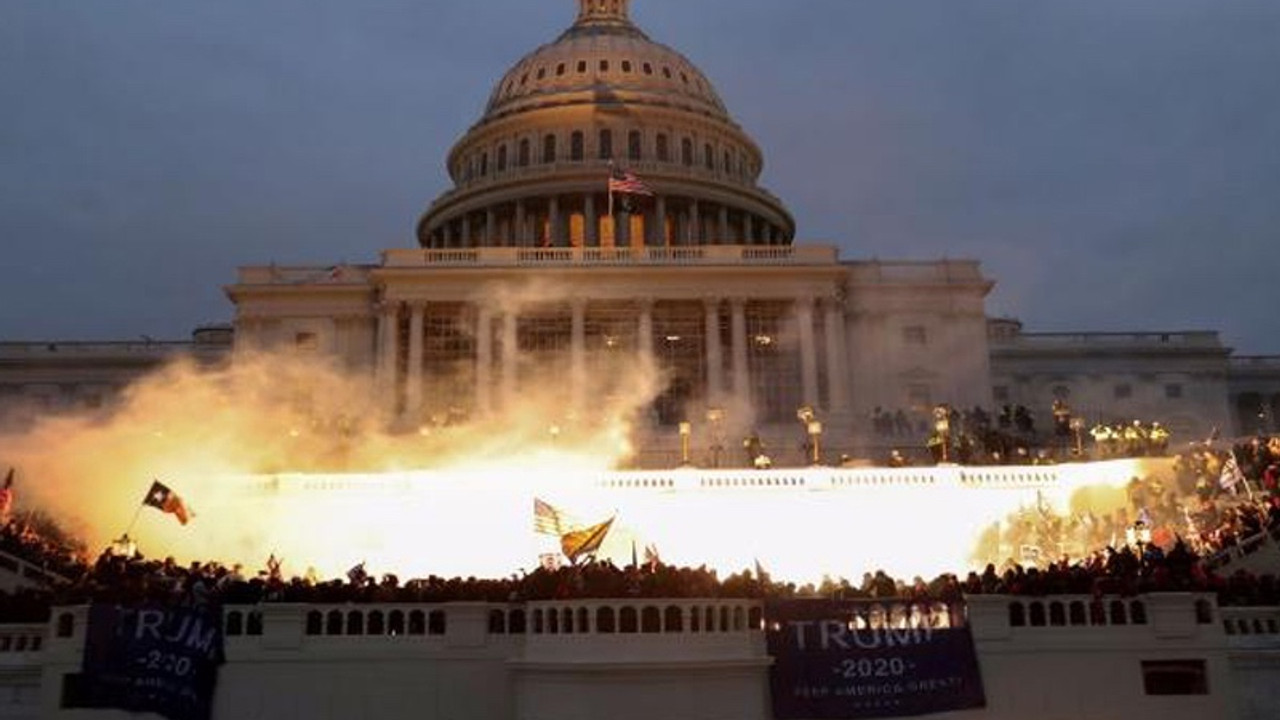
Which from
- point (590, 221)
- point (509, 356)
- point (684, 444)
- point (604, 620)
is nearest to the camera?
point (604, 620)

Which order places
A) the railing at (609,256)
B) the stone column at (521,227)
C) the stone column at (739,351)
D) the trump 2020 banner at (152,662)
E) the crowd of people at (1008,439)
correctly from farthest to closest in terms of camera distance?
the stone column at (521,227), the railing at (609,256), the stone column at (739,351), the crowd of people at (1008,439), the trump 2020 banner at (152,662)

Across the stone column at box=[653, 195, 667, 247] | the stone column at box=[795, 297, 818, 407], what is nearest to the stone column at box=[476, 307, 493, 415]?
the stone column at box=[795, 297, 818, 407]

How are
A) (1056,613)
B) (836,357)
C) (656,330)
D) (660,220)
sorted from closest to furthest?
(1056,613) → (836,357) → (656,330) → (660,220)

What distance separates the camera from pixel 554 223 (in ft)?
262

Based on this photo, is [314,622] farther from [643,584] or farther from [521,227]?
[521,227]

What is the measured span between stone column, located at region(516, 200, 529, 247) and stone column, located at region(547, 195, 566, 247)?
1516mm

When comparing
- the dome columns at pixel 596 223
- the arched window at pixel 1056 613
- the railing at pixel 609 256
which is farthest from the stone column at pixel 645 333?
the arched window at pixel 1056 613

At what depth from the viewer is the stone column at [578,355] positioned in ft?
192

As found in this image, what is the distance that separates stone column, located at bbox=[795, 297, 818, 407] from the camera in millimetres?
59312

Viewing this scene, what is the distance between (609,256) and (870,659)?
43.3m

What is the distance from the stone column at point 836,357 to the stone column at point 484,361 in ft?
52.9

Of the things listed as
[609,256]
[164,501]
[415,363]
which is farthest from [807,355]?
[164,501]

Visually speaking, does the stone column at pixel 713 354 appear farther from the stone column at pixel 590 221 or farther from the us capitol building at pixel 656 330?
the stone column at pixel 590 221

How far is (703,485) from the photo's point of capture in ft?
124
